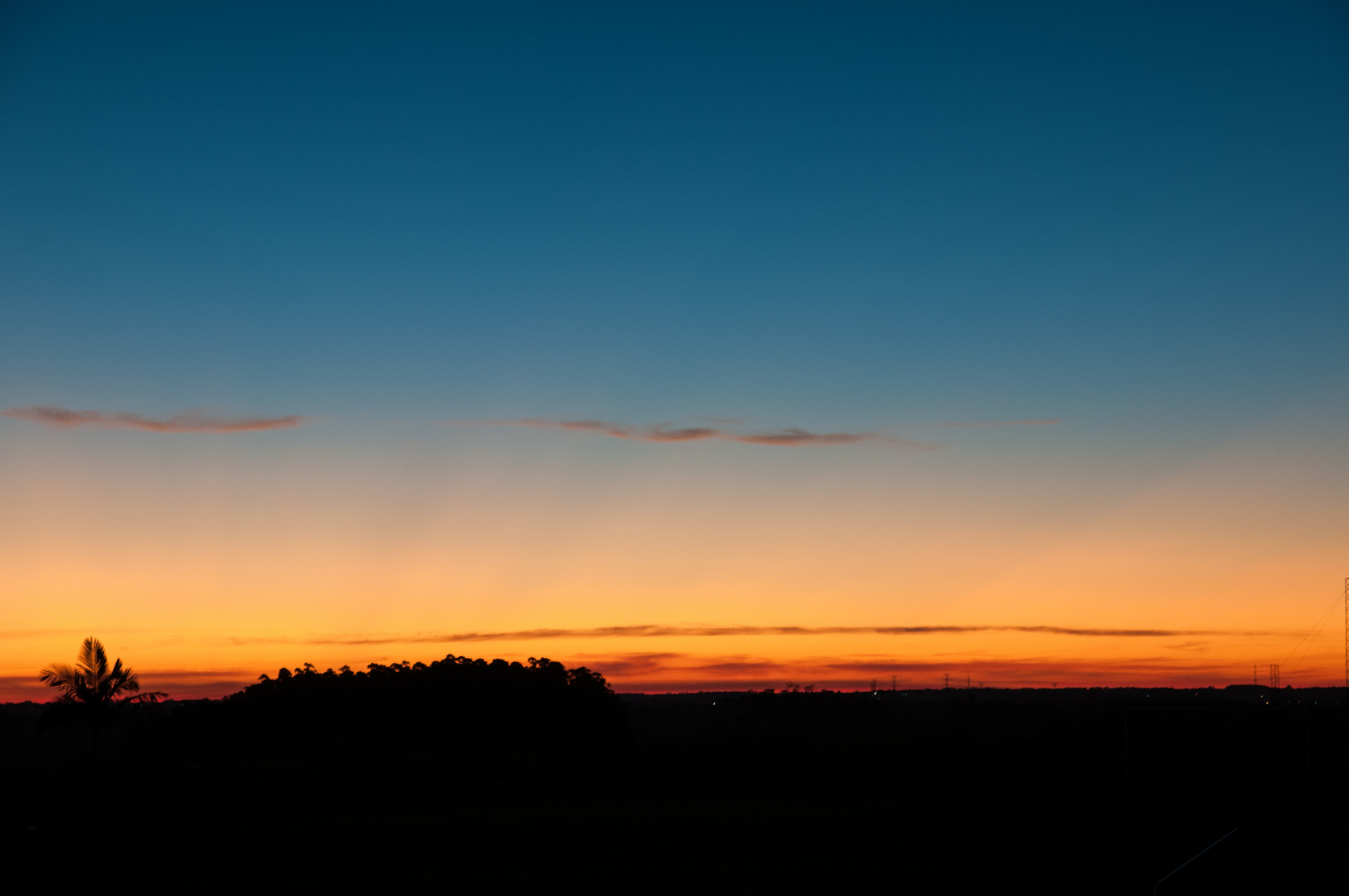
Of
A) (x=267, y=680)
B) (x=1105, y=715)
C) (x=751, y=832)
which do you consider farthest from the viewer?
(x=267, y=680)

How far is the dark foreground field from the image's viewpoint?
964 inches

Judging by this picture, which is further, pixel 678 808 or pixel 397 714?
pixel 397 714

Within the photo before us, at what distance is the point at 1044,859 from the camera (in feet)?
84.9

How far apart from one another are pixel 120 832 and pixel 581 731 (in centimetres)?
4018

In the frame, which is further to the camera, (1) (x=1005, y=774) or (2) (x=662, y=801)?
(1) (x=1005, y=774)

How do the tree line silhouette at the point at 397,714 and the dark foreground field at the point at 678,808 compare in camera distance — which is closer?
the dark foreground field at the point at 678,808

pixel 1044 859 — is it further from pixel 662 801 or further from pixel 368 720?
pixel 368 720

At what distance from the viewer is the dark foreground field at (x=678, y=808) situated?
24484 mm

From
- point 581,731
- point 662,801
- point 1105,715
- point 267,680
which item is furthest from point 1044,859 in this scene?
point 267,680

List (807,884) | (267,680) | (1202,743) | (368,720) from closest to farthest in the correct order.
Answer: (807,884), (1202,743), (368,720), (267,680)

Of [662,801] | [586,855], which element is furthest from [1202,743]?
[586,855]

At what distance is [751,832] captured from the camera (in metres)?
31.1

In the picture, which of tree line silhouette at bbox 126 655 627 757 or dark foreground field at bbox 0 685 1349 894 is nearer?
dark foreground field at bbox 0 685 1349 894

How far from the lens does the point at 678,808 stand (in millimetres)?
37938
